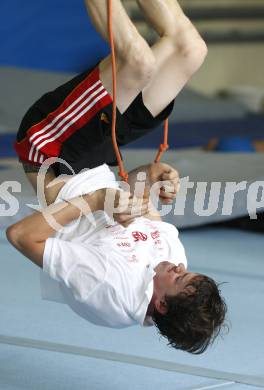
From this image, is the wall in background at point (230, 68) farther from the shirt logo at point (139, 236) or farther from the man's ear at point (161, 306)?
the man's ear at point (161, 306)

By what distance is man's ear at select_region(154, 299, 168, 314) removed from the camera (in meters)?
2.51

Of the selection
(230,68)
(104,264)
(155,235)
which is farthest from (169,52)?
(230,68)

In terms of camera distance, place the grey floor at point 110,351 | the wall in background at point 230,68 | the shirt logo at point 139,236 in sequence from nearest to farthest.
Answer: the shirt logo at point 139,236
the grey floor at point 110,351
the wall in background at point 230,68

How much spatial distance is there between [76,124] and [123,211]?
1.32 feet

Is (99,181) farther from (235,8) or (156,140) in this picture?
(235,8)

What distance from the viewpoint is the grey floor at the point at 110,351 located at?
2805 millimetres

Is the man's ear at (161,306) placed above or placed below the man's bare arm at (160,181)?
below

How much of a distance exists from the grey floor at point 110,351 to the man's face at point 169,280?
42 cm

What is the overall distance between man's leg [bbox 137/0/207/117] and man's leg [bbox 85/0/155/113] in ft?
0.33

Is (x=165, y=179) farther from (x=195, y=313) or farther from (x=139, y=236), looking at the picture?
(x=195, y=313)

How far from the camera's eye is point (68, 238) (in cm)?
264

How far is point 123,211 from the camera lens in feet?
7.79

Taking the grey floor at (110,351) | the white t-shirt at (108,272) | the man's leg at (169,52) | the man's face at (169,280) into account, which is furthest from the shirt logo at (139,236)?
the grey floor at (110,351)

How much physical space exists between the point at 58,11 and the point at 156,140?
1256 mm
